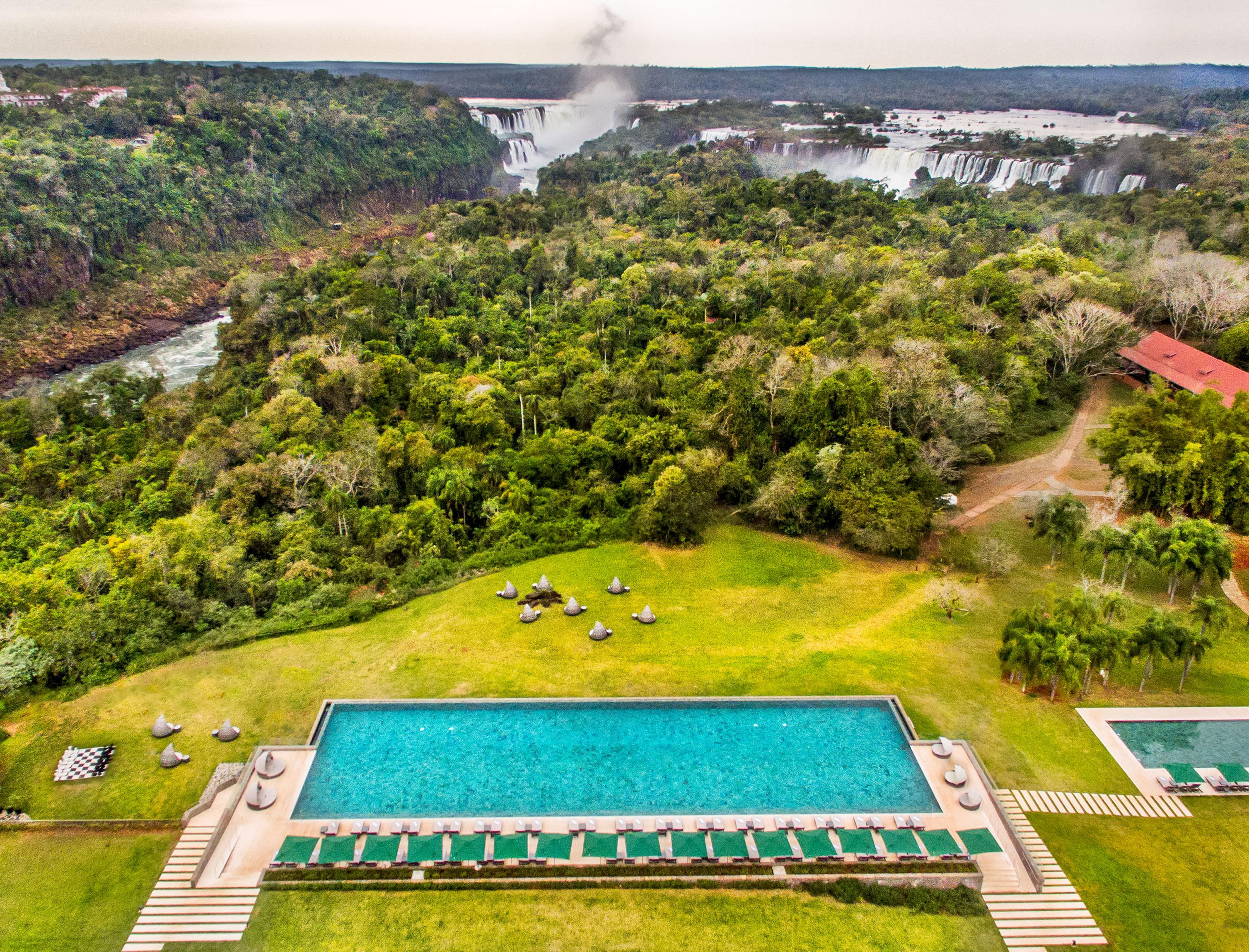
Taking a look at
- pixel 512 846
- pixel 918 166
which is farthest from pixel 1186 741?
pixel 918 166

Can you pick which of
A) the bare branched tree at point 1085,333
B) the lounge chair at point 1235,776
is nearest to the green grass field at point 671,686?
the lounge chair at point 1235,776

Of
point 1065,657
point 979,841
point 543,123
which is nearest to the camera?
point 979,841

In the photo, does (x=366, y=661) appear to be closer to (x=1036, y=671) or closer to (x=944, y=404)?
(x=1036, y=671)

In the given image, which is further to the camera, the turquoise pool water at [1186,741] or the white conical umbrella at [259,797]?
the turquoise pool water at [1186,741]

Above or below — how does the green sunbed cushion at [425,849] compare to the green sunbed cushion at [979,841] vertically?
below

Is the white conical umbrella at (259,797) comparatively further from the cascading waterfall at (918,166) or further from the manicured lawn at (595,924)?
the cascading waterfall at (918,166)

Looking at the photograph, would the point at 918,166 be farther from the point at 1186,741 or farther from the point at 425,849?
the point at 425,849
